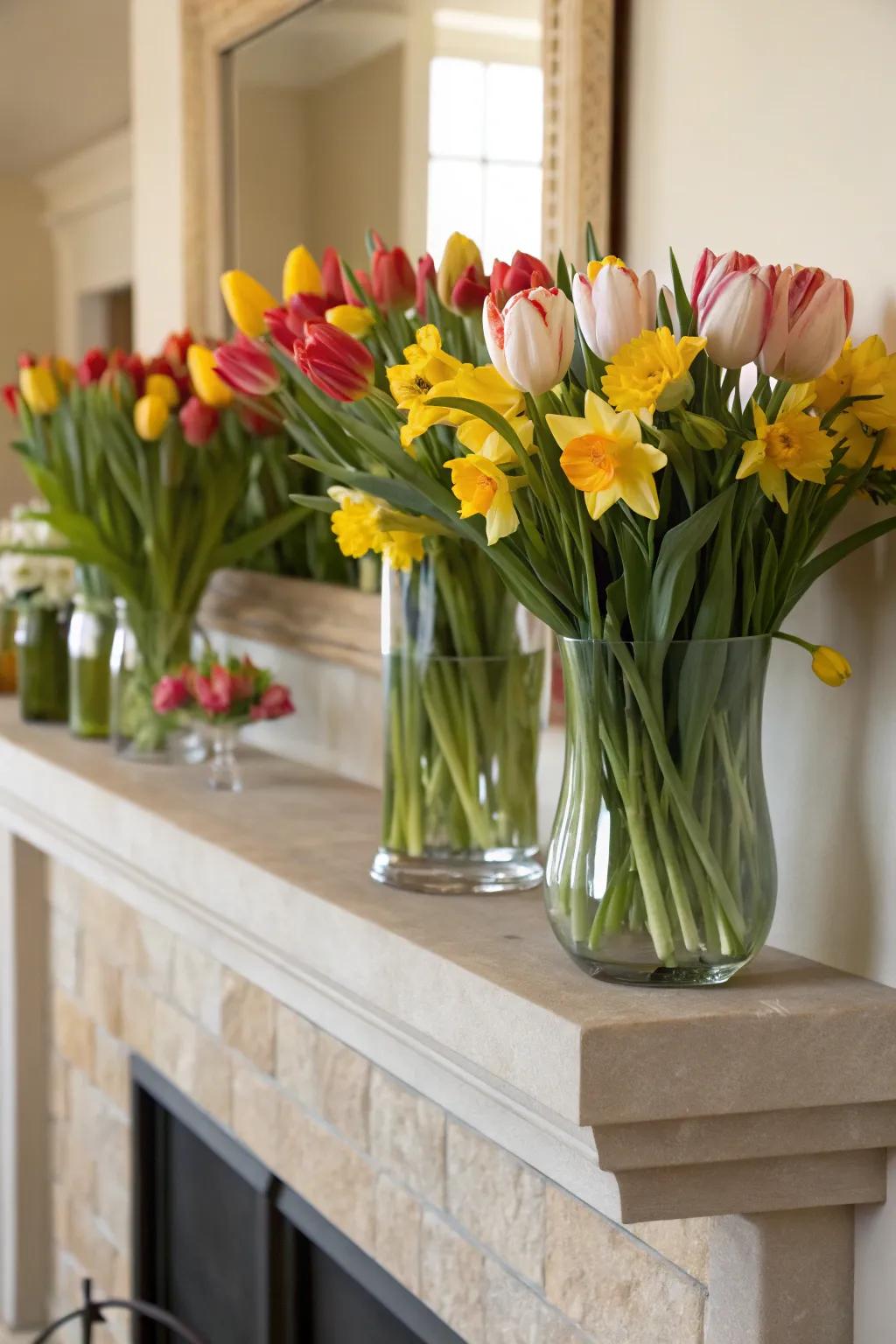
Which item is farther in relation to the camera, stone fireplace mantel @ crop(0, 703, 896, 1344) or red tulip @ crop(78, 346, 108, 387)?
red tulip @ crop(78, 346, 108, 387)

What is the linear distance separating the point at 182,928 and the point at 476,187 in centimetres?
75

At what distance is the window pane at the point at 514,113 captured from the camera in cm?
124

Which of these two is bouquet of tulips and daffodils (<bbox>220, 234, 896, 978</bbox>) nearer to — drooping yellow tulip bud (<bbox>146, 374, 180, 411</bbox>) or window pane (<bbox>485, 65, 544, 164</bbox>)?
window pane (<bbox>485, 65, 544, 164</bbox>)

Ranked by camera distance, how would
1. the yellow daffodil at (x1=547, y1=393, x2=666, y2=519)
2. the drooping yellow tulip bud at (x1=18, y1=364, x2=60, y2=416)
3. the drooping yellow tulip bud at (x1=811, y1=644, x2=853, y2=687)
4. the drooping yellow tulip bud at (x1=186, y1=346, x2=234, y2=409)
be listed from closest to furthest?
the yellow daffodil at (x1=547, y1=393, x2=666, y2=519) < the drooping yellow tulip bud at (x1=811, y1=644, x2=853, y2=687) < the drooping yellow tulip bud at (x1=186, y1=346, x2=234, y2=409) < the drooping yellow tulip bud at (x1=18, y1=364, x2=60, y2=416)

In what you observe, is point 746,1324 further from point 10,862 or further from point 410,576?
point 10,862

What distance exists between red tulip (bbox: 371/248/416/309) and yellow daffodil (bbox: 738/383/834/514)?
1.25 feet

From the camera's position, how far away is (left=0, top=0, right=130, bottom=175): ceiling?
124 inches

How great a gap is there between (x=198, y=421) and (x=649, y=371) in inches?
38.0

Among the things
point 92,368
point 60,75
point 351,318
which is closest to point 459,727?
point 351,318

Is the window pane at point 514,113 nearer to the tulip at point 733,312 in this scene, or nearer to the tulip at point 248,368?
the tulip at point 248,368

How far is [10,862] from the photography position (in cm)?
220

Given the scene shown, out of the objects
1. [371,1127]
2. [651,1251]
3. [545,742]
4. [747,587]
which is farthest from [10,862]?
[747,587]

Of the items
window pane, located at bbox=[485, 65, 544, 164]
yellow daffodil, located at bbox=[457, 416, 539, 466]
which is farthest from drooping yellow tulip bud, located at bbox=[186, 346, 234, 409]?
yellow daffodil, located at bbox=[457, 416, 539, 466]

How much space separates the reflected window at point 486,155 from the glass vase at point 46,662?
84cm
